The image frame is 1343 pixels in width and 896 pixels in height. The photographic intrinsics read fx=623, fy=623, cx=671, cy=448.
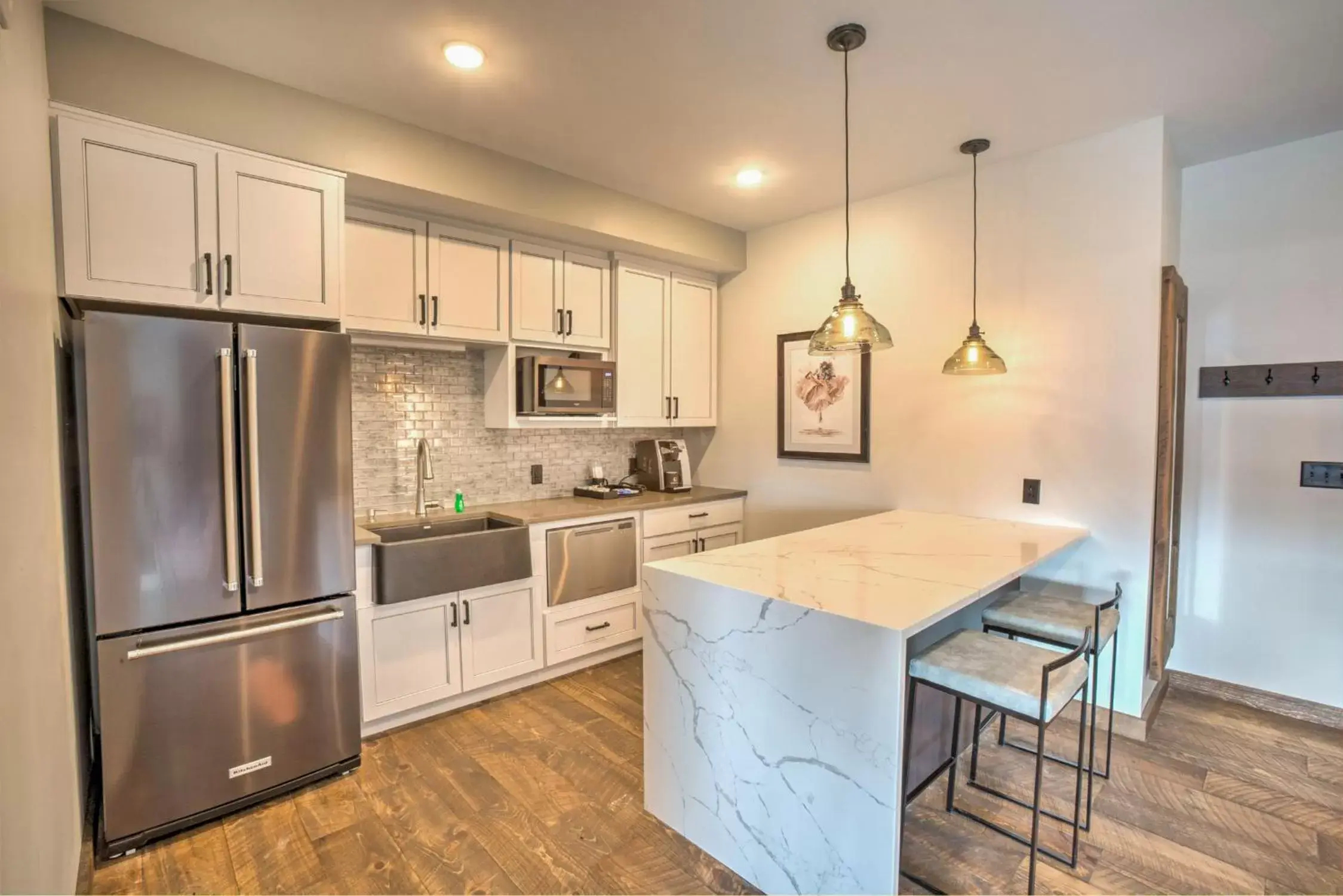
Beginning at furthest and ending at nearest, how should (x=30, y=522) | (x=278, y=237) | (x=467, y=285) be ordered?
1. (x=467, y=285)
2. (x=278, y=237)
3. (x=30, y=522)

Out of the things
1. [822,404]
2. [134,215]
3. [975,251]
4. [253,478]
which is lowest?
[253,478]

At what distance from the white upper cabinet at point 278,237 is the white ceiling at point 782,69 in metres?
0.34

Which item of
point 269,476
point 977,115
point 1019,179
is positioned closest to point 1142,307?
point 1019,179

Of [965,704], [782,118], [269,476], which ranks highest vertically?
[782,118]

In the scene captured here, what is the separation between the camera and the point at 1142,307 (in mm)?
2562

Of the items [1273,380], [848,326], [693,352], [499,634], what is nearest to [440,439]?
[499,634]

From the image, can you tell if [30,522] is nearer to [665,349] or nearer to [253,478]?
[253,478]

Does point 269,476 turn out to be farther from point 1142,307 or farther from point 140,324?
point 1142,307

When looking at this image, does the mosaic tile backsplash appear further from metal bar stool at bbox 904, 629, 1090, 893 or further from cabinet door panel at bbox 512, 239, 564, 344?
metal bar stool at bbox 904, 629, 1090, 893

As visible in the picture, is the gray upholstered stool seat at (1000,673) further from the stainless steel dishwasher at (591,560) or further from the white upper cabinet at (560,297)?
the white upper cabinet at (560,297)

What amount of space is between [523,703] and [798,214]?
3.05 m

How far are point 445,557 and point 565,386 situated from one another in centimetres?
110

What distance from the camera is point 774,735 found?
1.72 meters

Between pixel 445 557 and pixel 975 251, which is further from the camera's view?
pixel 975 251
